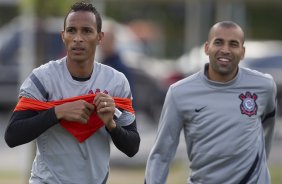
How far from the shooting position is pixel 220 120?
7.24 metres

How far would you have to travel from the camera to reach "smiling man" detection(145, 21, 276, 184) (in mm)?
7203

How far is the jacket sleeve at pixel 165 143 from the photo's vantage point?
732 centimetres

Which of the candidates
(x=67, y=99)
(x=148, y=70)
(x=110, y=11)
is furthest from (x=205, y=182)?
(x=110, y=11)

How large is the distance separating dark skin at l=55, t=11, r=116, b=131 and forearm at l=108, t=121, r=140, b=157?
68mm

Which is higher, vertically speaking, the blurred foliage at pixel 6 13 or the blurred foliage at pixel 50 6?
the blurred foliage at pixel 50 6

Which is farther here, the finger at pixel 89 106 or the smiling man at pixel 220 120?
the smiling man at pixel 220 120

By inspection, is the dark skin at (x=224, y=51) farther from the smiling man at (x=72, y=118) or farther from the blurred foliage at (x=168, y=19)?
the blurred foliage at (x=168, y=19)

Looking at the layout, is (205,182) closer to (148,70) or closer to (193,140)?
(193,140)

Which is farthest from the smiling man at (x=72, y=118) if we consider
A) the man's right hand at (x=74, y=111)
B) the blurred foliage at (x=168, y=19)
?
the blurred foliage at (x=168, y=19)

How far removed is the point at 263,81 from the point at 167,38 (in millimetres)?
34957

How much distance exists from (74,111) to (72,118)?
0.05 metres

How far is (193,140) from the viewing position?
288 inches

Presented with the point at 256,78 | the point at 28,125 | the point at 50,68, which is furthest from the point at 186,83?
the point at 28,125

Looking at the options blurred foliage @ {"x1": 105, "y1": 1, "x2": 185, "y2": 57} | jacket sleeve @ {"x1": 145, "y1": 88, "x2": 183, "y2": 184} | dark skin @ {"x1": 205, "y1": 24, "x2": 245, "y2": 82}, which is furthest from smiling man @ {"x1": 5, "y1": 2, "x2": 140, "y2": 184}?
blurred foliage @ {"x1": 105, "y1": 1, "x2": 185, "y2": 57}
